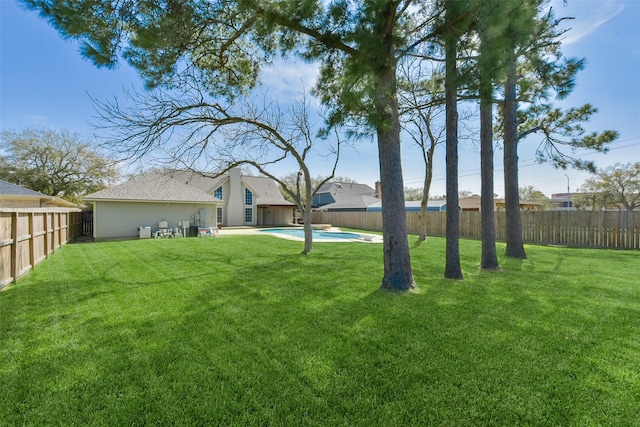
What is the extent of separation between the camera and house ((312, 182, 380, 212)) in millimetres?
32156

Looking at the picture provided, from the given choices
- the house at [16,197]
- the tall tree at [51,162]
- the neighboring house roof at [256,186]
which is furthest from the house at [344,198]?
the house at [16,197]

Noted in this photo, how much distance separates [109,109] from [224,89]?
247cm

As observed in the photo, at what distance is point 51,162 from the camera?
22734mm

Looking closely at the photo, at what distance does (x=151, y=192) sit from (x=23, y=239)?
10.2 meters

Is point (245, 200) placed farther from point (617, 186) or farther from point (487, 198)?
point (617, 186)

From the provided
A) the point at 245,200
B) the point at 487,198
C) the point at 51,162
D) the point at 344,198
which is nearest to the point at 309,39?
the point at 487,198

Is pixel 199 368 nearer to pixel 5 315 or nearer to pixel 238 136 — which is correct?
pixel 5 315

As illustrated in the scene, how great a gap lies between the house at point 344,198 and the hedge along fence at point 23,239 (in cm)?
2447

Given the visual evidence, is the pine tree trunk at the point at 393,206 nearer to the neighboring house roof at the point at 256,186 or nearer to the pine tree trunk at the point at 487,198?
the pine tree trunk at the point at 487,198

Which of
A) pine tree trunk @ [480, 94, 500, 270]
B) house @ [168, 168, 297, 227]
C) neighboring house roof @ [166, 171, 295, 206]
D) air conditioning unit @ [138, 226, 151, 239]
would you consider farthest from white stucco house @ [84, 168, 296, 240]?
pine tree trunk @ [480, 94, 500, 270]

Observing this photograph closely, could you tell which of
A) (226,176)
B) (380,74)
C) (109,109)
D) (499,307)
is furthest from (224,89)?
(226,176)

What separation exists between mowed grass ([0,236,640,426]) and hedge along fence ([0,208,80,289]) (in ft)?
1.80

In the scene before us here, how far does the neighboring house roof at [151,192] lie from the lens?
1479 cm

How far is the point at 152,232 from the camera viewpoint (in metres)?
15.8
